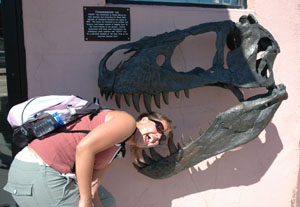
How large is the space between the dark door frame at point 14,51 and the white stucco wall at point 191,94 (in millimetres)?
42

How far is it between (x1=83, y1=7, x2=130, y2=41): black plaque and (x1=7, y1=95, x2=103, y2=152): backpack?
773 mm

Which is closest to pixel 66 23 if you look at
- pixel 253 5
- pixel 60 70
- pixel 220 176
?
pixel 60 70

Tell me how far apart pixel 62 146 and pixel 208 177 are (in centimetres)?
154

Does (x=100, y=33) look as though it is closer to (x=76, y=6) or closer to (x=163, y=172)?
(x=76, y=6)

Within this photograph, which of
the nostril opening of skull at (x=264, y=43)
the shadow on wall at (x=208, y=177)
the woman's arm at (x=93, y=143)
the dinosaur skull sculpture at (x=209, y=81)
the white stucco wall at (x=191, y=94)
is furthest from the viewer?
the shadow on wall at (x=208, y=177)

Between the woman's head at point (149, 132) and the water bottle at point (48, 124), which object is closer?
the water bottle at point (48, 124)

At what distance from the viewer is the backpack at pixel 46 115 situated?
4.76 feet

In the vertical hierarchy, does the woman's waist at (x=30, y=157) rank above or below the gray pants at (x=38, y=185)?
above

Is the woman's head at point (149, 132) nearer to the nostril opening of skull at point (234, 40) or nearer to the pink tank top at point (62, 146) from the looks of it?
the pink tank top at point (62, 146)

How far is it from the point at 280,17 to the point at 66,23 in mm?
1719

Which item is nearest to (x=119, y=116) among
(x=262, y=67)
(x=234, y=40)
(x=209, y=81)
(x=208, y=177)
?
(x=209, y=81)

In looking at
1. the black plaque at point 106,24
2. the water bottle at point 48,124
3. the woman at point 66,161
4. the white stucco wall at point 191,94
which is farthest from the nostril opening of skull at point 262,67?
the water bottle at point 48,124

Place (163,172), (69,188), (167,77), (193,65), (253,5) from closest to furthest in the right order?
1. (69,188)
2. (167,77)
3. (163,172)
4. (193,65)
5. (253,5)

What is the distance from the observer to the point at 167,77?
6.46 feet
